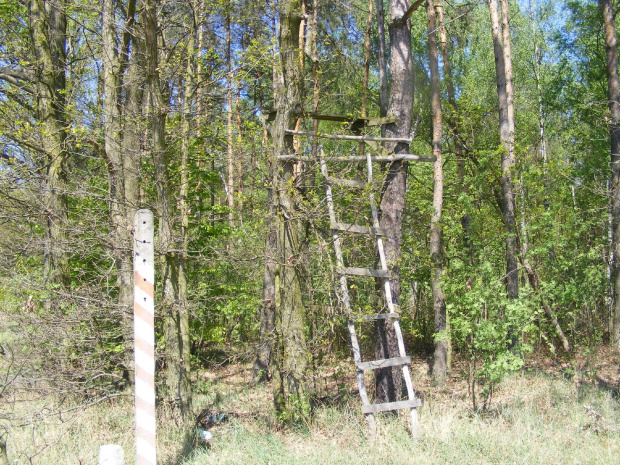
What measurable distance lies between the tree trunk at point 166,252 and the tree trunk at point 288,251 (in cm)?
128

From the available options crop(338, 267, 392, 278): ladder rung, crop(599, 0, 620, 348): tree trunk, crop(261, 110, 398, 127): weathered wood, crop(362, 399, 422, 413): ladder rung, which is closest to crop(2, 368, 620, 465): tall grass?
crop(362, 399, 422, 413): ladder rung

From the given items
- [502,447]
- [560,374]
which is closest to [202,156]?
[502,447]

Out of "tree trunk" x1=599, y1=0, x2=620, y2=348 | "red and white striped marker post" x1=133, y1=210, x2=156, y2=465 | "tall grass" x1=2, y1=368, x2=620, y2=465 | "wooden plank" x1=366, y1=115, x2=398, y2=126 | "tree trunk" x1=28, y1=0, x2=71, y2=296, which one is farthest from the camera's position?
"tree trunk" x1=599, y1=0, x2=620, y2=348

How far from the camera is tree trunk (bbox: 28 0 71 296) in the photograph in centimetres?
887

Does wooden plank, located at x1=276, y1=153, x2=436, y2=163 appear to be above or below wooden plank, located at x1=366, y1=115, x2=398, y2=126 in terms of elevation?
below

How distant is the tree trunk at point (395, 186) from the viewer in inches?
298

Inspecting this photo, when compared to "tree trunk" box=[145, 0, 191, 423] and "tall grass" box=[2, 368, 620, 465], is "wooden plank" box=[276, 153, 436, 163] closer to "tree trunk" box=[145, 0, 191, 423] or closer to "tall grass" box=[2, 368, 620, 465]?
"tree trunk" box=[145, 0, 191, 423]

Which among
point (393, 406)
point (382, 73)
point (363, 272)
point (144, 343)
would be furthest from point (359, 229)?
point (382, 73)

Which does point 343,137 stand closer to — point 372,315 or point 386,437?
point 372,315

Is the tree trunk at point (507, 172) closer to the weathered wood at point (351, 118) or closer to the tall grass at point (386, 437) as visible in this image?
the tall grass at point (386, 437)

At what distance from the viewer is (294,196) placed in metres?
7.11

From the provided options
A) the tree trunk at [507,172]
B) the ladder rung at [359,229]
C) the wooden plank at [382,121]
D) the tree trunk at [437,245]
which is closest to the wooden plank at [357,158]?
the wooden plank at [382,121]

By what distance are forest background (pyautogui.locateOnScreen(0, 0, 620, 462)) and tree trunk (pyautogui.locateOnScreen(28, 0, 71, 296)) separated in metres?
0.03

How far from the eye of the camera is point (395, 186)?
795cm
